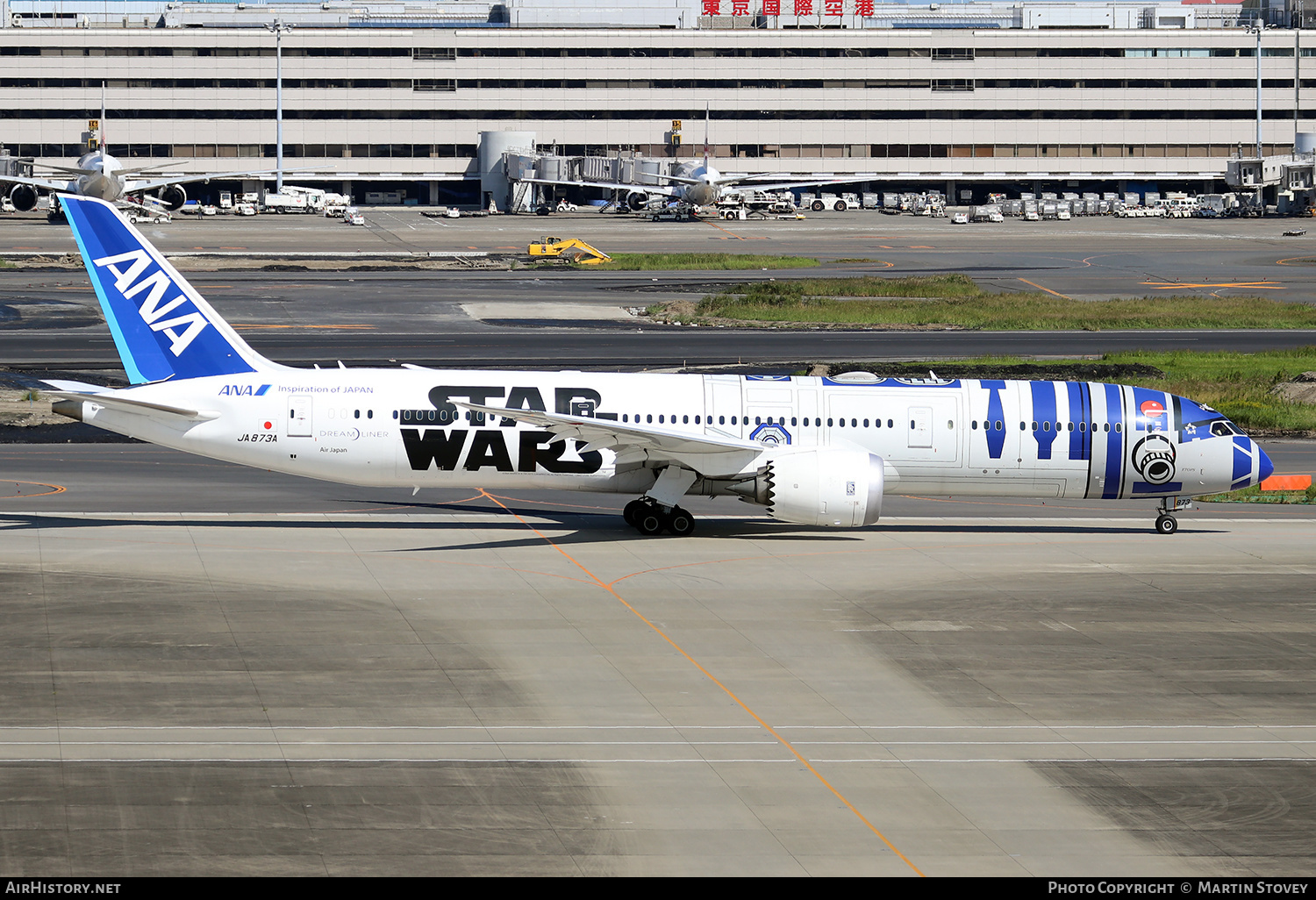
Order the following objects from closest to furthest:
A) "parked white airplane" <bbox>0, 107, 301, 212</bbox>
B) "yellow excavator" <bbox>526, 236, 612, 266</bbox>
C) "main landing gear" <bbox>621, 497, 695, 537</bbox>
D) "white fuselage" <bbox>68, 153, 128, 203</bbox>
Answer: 1. "main landing gear" <bbox>621, 497, 695, 537</bbox>
2. "yellow excavator" <bbox>526, 236, 612, 266</bbox>
3. "white fuselage" <bbox>68, 153, 128, 203</bbox>
4. "parked white airplane" <bbox>0, 107, 301, 212</bbox>

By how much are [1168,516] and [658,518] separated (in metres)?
14.3

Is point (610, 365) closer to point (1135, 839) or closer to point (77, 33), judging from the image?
point (1135, 839)

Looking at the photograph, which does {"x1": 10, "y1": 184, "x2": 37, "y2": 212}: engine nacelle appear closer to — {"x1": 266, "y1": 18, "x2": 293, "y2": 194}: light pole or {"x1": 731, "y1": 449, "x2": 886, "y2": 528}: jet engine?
{"x1": 266, "y1": 18, "x2": 293, "y2": 194}: light pole

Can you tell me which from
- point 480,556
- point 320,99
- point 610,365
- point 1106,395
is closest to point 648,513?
point 480,556

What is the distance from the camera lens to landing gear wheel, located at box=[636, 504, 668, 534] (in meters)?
39.6

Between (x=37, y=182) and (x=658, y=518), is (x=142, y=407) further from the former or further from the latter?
(x=37, y=182)

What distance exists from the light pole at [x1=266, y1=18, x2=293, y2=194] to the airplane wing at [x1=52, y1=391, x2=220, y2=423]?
156 m

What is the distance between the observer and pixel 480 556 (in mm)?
37000

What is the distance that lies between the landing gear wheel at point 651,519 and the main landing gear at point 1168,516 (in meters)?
14.0

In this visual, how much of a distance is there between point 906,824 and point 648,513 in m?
19.9

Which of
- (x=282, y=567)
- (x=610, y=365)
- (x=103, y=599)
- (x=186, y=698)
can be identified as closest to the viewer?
(x=186, y=698)

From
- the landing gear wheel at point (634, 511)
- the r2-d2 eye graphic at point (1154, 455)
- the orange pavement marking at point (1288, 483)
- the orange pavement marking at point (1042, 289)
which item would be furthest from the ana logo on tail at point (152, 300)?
the orange pavement marking at point (1042, 289)

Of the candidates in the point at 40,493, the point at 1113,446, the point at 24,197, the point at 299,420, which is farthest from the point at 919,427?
the point at 24,197

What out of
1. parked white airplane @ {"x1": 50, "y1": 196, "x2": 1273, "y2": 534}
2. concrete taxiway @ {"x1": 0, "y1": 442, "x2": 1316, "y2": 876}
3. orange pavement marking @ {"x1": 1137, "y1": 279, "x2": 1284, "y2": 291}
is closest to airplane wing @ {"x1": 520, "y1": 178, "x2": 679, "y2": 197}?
orange pavement marking @ {"x1": 1137, "y1": 279, "x2": 1284, "y2": 291}
